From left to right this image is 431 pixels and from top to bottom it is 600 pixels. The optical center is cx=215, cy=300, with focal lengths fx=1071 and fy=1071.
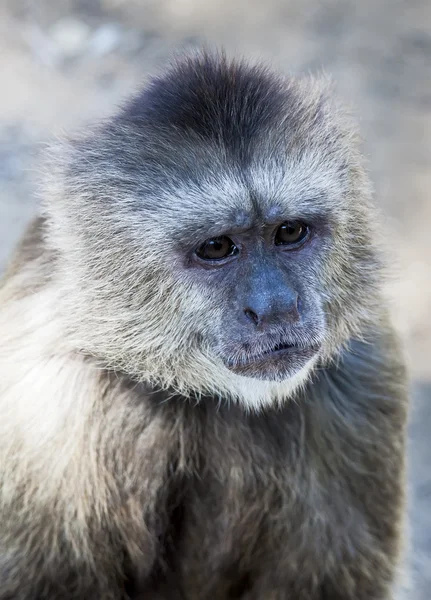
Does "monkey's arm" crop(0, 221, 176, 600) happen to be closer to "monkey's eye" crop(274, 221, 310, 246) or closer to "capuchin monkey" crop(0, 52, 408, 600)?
"capuchin monkey" crop(0, 52, 408, 600)

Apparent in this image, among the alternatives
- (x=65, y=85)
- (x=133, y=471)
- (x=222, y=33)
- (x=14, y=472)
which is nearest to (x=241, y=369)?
(x=133, y=471)

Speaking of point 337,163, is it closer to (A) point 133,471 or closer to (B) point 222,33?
(A) point 133,471

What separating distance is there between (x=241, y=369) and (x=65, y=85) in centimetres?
550

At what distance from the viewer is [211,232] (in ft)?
12.9

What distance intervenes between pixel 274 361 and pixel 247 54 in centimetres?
468

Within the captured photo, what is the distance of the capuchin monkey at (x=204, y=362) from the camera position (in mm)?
3973

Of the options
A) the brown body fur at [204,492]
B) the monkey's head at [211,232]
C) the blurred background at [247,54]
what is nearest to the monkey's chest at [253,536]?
the brown body fur at [204,492]

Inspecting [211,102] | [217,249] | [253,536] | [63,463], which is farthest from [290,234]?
[253,536]

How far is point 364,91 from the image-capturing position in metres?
9.11

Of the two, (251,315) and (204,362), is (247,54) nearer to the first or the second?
(204,362)

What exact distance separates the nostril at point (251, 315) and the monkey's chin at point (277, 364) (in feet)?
0.44

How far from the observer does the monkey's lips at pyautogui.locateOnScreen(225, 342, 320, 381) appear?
12.8ft

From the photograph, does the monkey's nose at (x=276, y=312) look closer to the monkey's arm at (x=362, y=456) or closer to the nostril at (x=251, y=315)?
the nostril at (x=251, y=315)

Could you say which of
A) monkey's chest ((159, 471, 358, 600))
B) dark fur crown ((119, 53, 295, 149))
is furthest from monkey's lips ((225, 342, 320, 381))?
dark fur crown ((119, 53, 295, 149))
